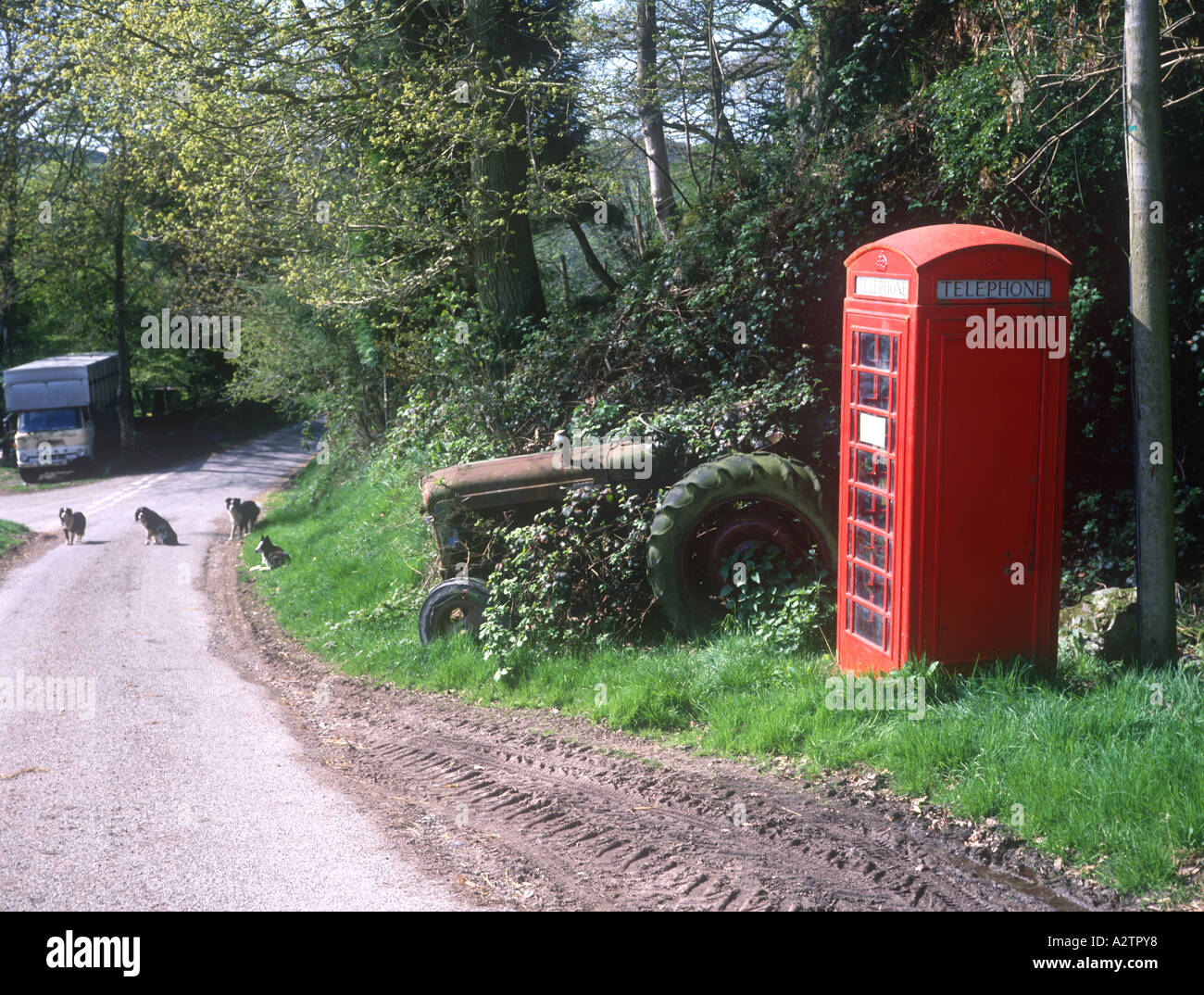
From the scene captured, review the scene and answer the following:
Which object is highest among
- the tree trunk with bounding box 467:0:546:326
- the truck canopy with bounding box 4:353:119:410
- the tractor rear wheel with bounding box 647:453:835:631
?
the tree trunk with bounding box 467:0:546:326

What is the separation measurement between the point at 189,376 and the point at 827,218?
114 ft

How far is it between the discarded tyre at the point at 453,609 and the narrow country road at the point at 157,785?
149 centimetres

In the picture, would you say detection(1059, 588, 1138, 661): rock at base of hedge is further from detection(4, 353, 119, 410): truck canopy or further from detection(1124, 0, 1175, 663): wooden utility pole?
detection(4, 353, 119, 410): truck canopy

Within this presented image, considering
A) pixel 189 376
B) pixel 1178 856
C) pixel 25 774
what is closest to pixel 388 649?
pixel 25 774

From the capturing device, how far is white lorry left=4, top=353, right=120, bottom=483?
1253 inches

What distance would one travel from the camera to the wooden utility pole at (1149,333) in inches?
238

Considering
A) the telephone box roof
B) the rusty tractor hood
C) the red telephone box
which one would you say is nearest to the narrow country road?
the rusty tractor hood

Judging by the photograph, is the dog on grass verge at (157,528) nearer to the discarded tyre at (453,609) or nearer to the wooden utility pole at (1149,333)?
the discarded tyre at (453,609)

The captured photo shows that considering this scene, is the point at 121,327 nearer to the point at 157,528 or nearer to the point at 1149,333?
the point at 157,528

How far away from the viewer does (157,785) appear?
676 centimetres

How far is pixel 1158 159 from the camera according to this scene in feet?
20.0

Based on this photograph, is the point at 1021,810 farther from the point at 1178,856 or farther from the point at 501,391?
the point at 501,391

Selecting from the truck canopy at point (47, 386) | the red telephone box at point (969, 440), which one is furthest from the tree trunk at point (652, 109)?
the truck canopy at point (47, 386)

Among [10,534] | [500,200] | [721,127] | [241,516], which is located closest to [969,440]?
[500,200]
